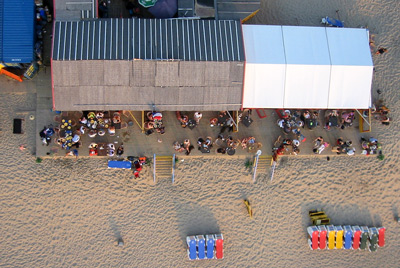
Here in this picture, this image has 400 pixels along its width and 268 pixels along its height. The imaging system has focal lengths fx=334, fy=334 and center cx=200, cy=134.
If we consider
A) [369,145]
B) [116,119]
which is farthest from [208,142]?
[369,145]

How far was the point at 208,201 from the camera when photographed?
66.6 feet

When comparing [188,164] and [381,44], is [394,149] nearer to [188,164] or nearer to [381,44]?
[381,44]

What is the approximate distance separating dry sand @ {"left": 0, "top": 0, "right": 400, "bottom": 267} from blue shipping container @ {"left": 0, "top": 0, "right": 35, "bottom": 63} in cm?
235

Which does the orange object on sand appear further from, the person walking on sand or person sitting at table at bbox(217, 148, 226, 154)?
the person walking on sand

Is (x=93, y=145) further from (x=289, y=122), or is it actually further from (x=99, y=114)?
(x=289, y=122)

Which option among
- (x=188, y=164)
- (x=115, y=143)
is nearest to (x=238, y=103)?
(x=188, y=164)

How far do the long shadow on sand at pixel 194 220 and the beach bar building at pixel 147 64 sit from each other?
6.34m

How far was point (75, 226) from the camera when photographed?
19.8 meters

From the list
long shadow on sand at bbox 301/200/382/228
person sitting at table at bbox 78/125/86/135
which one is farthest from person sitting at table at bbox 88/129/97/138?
long shadow on sand at bbox 301/200/382/228

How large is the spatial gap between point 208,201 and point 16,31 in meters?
14.3

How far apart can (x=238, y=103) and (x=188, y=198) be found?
21.7 feet

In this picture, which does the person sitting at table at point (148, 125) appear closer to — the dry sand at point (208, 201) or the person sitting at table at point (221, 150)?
the dry sand at point (208, 201)

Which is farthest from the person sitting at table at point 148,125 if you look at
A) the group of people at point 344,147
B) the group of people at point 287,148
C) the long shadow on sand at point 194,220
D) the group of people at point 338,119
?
the group of people at point 344,147

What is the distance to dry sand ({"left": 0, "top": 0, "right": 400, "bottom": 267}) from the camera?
19516 millimetres
